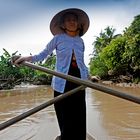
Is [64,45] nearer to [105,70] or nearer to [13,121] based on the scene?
[13,121]

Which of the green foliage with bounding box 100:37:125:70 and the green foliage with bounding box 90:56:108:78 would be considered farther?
the green foliage with bounding box 90:56:108:78

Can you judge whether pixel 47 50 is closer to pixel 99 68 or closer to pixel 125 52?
pixel 125 52

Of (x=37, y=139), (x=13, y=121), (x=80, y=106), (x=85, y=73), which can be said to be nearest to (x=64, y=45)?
(x=85, y=73)

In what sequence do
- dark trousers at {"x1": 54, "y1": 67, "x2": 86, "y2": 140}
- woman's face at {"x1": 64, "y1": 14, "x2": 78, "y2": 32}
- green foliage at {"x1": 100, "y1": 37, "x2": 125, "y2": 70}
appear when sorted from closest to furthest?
dark trousers at {"x1": 54, "y1": 67, "x2": 86, "y2": 140} < woman's face at {"x1": 64, "y1": 14, "x2": 78, "y2": 32} < green foliage at {"x1": 100, "y1": 37, "x2": 125, "y2": 70}

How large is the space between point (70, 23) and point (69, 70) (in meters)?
0.39

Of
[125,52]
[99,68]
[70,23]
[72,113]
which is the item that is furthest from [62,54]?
[99,68]

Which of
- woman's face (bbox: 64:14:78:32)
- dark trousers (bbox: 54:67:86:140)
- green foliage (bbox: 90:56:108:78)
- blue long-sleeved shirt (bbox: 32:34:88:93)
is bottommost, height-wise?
green foliage (bbox: 90:56:108:78)

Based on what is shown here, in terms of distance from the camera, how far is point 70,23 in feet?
9.91

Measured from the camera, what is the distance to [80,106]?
2930 mm

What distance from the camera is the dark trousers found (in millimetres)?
2891

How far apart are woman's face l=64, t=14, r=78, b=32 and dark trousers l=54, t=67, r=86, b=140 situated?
328mm

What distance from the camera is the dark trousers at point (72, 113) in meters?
2.89

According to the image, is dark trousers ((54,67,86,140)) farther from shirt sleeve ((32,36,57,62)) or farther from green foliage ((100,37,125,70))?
green foliage ((100,37,125,70))

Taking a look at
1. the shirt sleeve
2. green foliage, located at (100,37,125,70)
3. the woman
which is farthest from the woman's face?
green foliage, located at (100,37,125,70)
